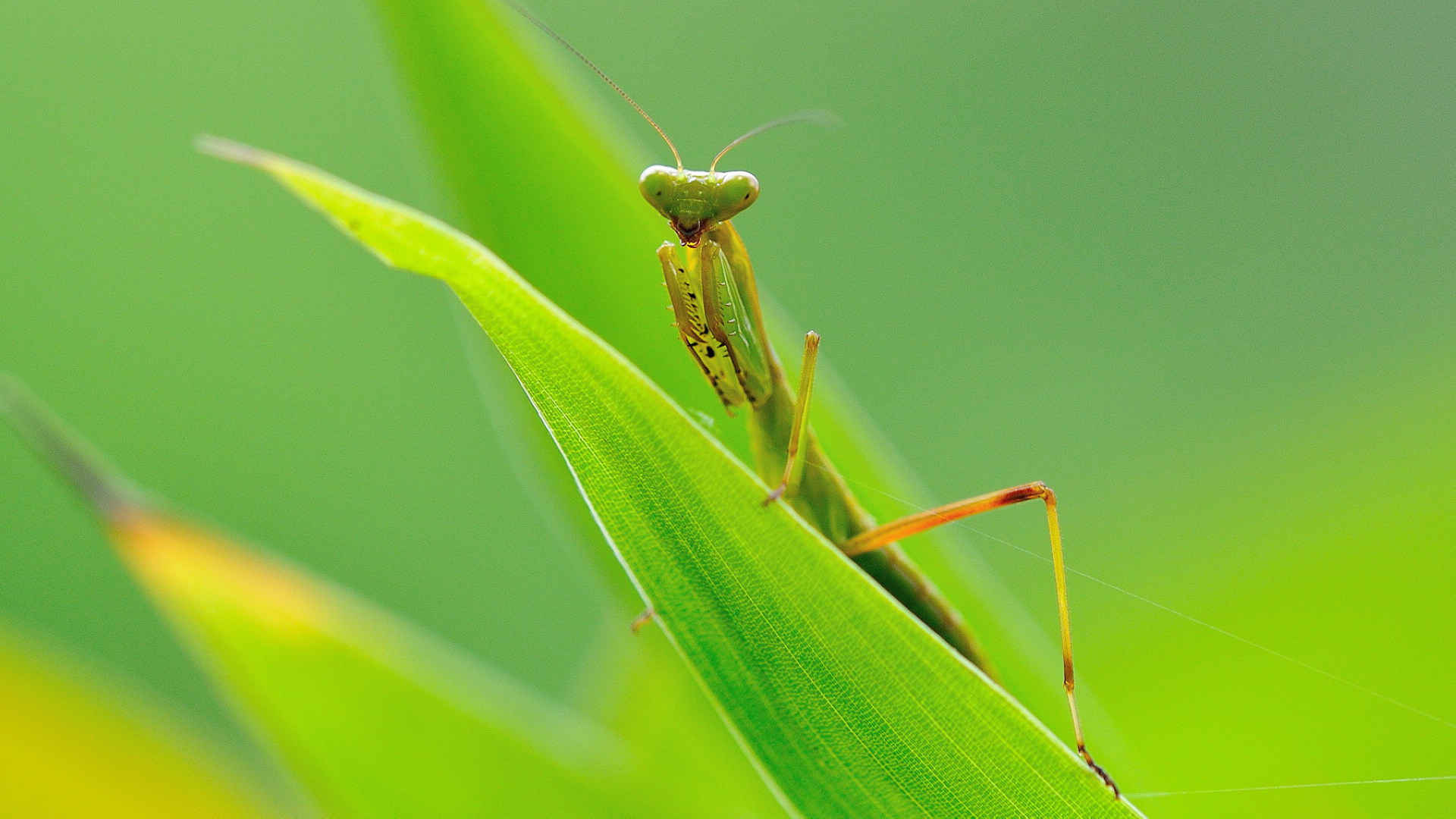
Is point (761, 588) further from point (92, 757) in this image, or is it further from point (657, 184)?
point (92, 757)

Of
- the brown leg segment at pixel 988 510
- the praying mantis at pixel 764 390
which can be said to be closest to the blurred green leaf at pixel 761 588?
the praying mantis at pixel 764 390

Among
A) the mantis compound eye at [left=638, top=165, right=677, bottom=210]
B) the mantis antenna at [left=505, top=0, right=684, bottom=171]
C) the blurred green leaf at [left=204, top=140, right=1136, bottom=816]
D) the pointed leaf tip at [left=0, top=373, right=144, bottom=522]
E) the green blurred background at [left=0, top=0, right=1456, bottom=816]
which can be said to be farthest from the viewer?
the green blurred background at [left=0, top=0, right=1456, bottom=816]

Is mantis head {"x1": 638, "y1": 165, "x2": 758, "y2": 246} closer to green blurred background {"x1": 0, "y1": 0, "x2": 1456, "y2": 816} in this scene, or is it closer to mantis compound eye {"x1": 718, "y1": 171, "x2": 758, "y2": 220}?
mantis compound eye {"x1": 718, "y1": 171, "x2": 758, "y2": 220}

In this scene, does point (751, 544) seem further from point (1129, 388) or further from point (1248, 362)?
point (1248, 362)

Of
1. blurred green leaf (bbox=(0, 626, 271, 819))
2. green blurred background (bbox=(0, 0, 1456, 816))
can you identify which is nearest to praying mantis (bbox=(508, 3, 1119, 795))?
blurred green leaf (bbox=(0, 626, 271, 819))

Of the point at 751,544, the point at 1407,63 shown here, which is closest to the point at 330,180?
the point at 751,544

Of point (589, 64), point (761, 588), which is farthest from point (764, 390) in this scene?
point (761, 588)
